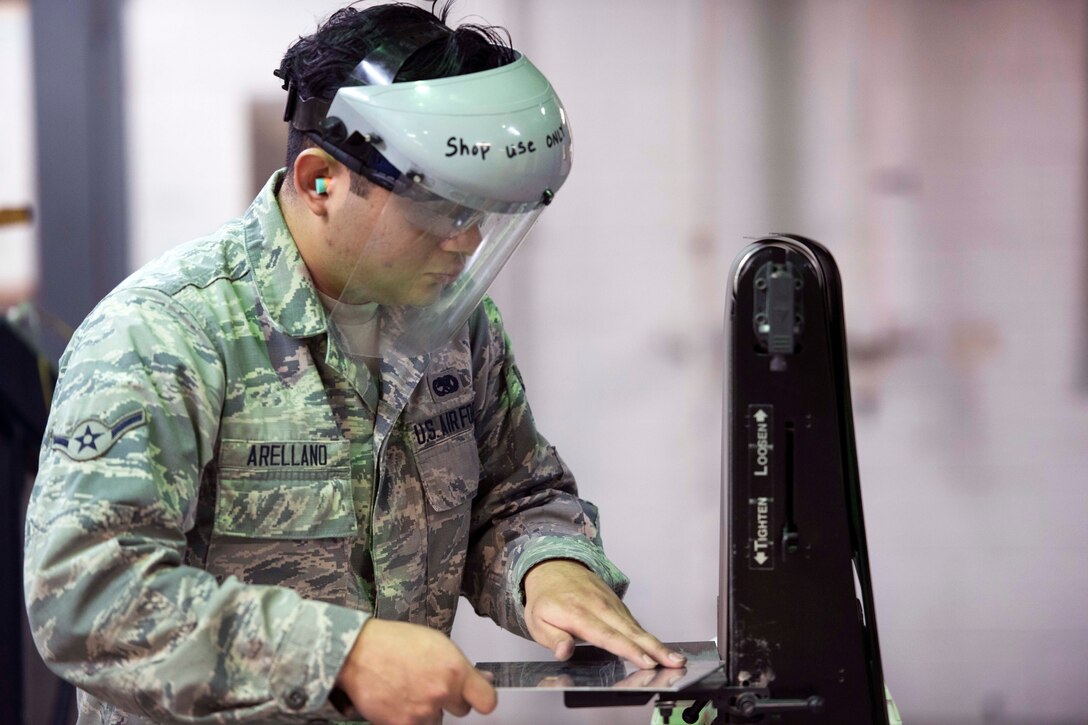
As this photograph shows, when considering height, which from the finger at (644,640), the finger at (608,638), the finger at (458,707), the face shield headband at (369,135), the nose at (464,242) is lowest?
the finger at (608,638)

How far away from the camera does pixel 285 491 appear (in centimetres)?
138

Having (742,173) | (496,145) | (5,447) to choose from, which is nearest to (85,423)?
(496,145)

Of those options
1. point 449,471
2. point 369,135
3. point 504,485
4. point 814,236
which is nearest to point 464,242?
point 369,135

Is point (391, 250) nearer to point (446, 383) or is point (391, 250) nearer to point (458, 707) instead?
point (446, 383)

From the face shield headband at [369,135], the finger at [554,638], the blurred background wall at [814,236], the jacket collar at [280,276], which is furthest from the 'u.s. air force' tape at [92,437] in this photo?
the blurred background wall at [814,236]

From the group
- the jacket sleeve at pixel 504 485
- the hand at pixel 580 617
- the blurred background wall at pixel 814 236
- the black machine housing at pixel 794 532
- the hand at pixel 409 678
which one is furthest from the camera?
the blurred background wall at pixel 814 236

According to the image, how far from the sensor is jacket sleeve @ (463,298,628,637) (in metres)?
1.67

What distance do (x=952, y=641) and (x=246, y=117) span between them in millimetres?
2431

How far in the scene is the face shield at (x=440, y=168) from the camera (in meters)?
1.30

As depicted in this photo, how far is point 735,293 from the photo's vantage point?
4.08ft

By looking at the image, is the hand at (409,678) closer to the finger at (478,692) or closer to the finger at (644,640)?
the finger at (478,692)

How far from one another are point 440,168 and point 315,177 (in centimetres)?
20

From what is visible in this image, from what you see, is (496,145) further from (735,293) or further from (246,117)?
(246,117)

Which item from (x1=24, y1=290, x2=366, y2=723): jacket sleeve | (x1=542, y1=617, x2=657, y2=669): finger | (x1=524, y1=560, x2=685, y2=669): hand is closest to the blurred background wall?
(x1=524, y1=560, x2=685, y2=669): hand
